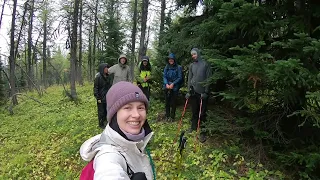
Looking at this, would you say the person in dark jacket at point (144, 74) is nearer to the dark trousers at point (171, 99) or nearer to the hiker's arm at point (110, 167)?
the dark trousers at point (171, 99)

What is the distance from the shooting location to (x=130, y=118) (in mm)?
1826

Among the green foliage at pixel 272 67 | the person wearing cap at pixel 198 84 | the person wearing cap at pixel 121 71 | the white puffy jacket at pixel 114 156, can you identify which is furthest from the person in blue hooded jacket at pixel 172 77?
the white puffy jacket at pixel 114 156

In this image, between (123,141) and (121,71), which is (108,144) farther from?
(121,71)

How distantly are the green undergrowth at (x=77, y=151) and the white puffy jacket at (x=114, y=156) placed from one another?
2.27m

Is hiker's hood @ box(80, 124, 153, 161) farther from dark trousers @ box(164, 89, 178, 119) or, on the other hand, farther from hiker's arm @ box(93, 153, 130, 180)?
dark trousers @ box(164, 89, 178, 119)

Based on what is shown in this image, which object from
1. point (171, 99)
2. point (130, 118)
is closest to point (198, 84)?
point (171, 99)

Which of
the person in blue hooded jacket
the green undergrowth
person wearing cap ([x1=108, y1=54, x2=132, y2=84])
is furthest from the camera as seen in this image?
person wearing cap ([x1=108, y1=54, x2=132, y2=84])

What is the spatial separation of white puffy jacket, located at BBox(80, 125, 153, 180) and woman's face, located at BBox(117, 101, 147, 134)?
0.09 meters

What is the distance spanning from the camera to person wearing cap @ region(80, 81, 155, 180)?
154cm

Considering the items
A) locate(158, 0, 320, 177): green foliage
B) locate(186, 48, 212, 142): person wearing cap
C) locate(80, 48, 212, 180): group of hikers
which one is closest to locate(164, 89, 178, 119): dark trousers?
locate(186, 48, 212, 142): person wearing cap

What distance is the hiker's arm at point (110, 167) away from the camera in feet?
4.72

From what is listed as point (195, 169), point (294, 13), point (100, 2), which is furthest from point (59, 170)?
point (100, 2)

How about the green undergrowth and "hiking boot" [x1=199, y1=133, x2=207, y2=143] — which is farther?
"hiking boot" [x1=199, y1=133, x2=207, y2=143]

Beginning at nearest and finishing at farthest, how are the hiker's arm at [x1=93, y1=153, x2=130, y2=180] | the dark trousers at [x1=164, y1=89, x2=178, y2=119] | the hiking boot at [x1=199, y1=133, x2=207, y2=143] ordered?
the hiker's arm at [x1=93, y1=153, x2=130, y2=180], the hiking boot at [x1=199, y1=133, x2=207, y2=143], the dark trousers at [x1=164, y1=89, x2=178, y2=119]
